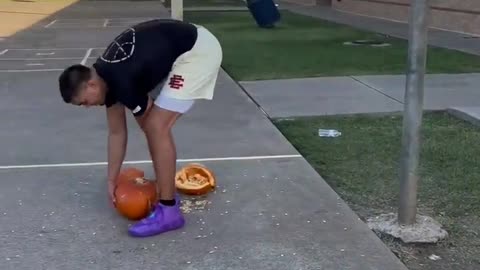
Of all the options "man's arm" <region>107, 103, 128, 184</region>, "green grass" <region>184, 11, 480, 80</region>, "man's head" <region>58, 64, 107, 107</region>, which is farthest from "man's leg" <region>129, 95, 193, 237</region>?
"green grass" <region>184, 11, 480, 80</region>

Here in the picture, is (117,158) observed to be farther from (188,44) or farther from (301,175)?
(301,175)

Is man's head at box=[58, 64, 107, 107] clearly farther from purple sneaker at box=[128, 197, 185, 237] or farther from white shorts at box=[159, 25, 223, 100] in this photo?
purple sneaker at box=[128, 197, 185, 237]

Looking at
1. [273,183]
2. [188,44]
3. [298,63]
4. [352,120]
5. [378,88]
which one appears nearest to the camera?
[188,44]

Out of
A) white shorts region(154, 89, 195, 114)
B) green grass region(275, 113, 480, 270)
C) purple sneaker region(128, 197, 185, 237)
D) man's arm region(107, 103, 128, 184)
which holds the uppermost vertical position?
white shorts region(154, 89, 195, 114)

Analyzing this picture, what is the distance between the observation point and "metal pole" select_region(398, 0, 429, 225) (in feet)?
14.2

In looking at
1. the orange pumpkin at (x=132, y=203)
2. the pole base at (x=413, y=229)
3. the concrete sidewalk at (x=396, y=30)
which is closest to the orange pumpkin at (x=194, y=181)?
the orange pumpkin at (x=132, y=203)

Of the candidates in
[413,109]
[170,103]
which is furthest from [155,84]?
[413,109]

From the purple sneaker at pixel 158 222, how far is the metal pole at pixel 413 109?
4.48 ft

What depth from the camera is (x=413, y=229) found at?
4.55 meters

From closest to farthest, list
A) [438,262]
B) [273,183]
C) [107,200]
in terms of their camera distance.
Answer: [438,262] → [107,200] → [273,183]

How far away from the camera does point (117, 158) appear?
15.7ft

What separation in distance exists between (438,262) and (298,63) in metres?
8.61

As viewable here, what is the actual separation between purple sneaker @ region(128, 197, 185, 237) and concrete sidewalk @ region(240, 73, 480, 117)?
369 centimetres

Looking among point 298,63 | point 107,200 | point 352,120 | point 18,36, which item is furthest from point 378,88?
point 18,36
